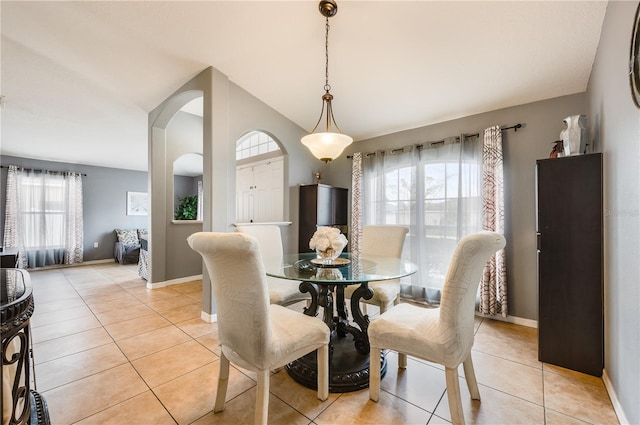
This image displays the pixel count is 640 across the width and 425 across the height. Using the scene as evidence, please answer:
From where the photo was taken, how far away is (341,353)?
2.04m

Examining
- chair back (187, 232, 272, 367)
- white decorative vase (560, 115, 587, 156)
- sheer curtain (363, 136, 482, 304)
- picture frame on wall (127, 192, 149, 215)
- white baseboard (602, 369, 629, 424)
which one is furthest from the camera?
picture frame on wall (127, 192, 149, 215)

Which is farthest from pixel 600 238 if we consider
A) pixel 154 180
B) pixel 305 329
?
pixel 154 180

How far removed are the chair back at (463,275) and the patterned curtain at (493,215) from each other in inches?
69.9

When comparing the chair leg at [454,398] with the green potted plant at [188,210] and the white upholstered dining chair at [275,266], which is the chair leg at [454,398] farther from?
the green potted plant at [188,210]

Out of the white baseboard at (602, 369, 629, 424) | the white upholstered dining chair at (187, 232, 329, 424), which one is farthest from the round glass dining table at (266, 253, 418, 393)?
the white baseboard at (602, 369, 629, 424)

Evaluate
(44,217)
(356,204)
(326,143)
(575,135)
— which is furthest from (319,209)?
(44,217)

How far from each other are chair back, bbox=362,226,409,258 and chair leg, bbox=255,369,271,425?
173 cm

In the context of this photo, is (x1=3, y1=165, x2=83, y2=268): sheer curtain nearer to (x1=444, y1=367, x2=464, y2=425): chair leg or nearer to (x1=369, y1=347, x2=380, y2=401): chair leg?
(x1=369, y1=347, x2=380, y2=401): chair leg

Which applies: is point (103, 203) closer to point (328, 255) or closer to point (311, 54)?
point (311, 54)

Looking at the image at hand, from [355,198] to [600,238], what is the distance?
2.63m

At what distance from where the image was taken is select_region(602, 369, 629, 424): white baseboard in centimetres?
143

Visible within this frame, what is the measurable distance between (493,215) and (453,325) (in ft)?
6.53

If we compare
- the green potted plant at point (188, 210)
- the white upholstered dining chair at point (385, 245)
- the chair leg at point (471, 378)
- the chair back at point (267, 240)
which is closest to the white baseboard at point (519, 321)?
the white upholstered dining chair at point (385, 245)

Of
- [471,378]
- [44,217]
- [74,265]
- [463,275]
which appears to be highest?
[44,217]
